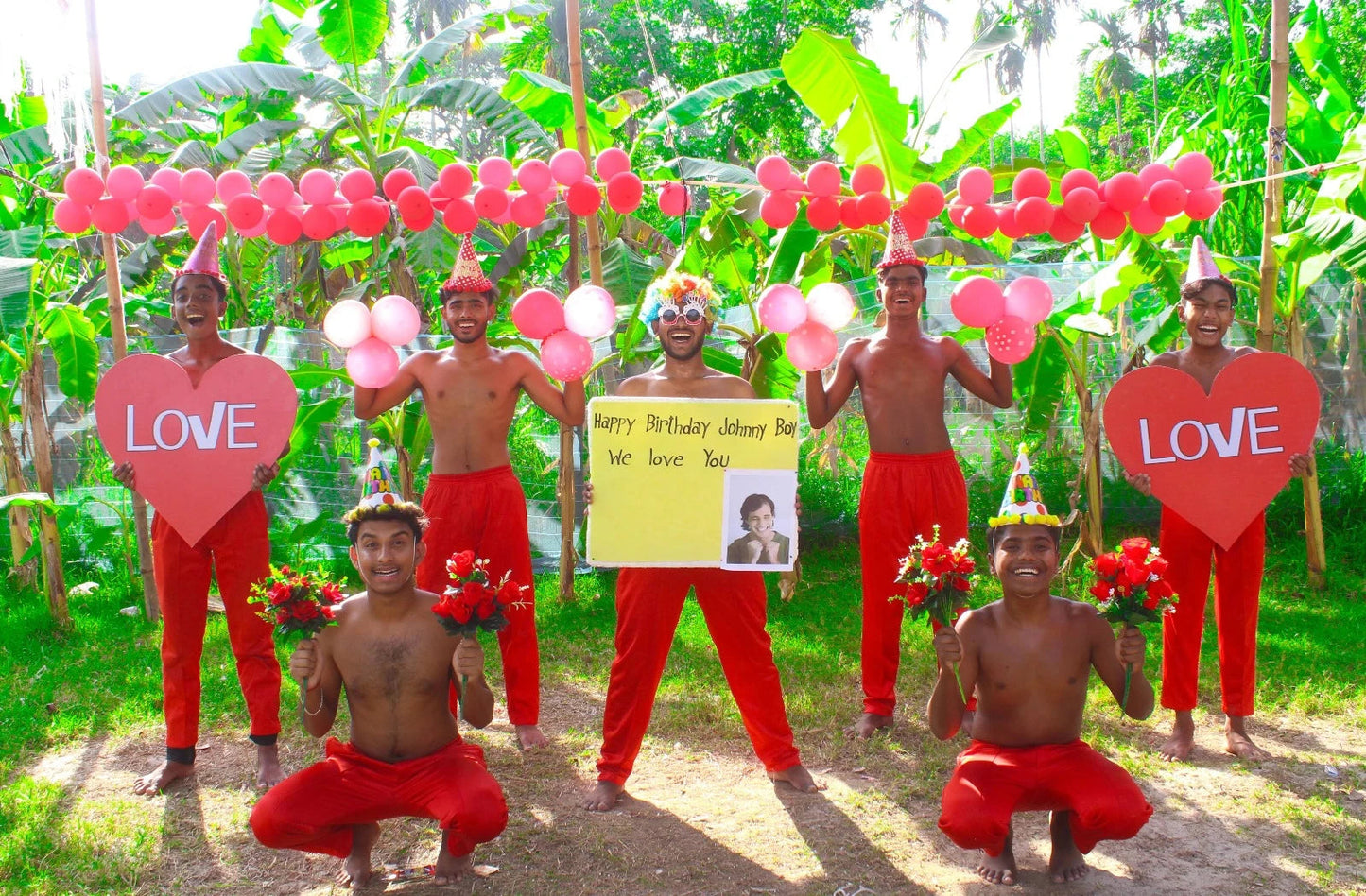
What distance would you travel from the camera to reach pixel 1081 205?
438 centimetres

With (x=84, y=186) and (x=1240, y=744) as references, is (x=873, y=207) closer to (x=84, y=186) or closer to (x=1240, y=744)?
(x=1240, y=744)

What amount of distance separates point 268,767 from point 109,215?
236cm

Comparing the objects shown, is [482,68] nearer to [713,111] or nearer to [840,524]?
[713,111]

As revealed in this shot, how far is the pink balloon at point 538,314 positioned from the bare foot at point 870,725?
2.18 meters

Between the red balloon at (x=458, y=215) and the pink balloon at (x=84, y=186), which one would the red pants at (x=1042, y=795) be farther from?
the pink balloon at (x=84, y=186)

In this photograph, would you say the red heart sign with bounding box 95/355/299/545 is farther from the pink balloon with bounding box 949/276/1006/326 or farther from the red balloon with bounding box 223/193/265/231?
the pink balloon with bounding box 949/276/1006/326

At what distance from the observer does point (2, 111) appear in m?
5.97

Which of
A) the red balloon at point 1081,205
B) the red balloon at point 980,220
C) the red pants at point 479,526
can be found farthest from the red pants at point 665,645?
the red balloon at point 1081,205

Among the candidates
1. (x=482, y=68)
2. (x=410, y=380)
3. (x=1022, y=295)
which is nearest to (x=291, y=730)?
(x=410, y=380)

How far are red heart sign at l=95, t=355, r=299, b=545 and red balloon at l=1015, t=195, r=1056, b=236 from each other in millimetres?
3109

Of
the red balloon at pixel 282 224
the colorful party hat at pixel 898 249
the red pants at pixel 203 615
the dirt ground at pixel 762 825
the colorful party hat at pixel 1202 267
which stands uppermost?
the red balloon at pixel 282 224

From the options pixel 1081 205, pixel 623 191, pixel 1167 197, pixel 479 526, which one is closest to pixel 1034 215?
pixel 1081 205

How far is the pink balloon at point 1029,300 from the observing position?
4.29 meters

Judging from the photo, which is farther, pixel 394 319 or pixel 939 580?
pixel 394 319
